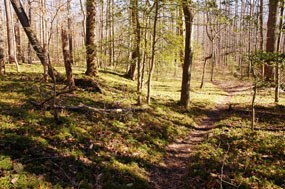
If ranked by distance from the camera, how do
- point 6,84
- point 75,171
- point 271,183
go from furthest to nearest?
point 6,84, point 271,183, point 75,171

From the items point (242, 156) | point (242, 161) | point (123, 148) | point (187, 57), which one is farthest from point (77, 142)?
point (187, 57)

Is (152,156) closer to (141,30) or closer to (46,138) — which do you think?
(46,138)

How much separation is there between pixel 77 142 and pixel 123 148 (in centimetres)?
166

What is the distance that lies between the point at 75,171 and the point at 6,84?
778 centimetres

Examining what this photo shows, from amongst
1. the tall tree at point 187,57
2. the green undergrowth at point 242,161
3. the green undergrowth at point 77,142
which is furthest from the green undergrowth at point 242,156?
the tall tree at point 187,57

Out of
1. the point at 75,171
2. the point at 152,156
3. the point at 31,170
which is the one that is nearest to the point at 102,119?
the point at 152,156

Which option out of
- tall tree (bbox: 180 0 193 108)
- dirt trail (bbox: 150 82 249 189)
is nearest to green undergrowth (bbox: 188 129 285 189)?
dirt trail (bbox: 150 82 249 189)

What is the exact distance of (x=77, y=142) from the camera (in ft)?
25.6

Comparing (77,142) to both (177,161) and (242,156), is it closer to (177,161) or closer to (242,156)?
(177,161)

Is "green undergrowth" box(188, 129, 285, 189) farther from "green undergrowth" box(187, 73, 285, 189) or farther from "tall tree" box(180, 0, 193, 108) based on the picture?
"tall tree" box(180, 0, 193, 108)

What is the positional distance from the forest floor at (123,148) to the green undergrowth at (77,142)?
0.02 m

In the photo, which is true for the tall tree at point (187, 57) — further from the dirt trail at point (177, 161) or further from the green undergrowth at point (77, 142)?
the green undergrowth at point (77, 142)

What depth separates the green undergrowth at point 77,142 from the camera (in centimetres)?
598

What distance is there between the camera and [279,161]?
851 cm
